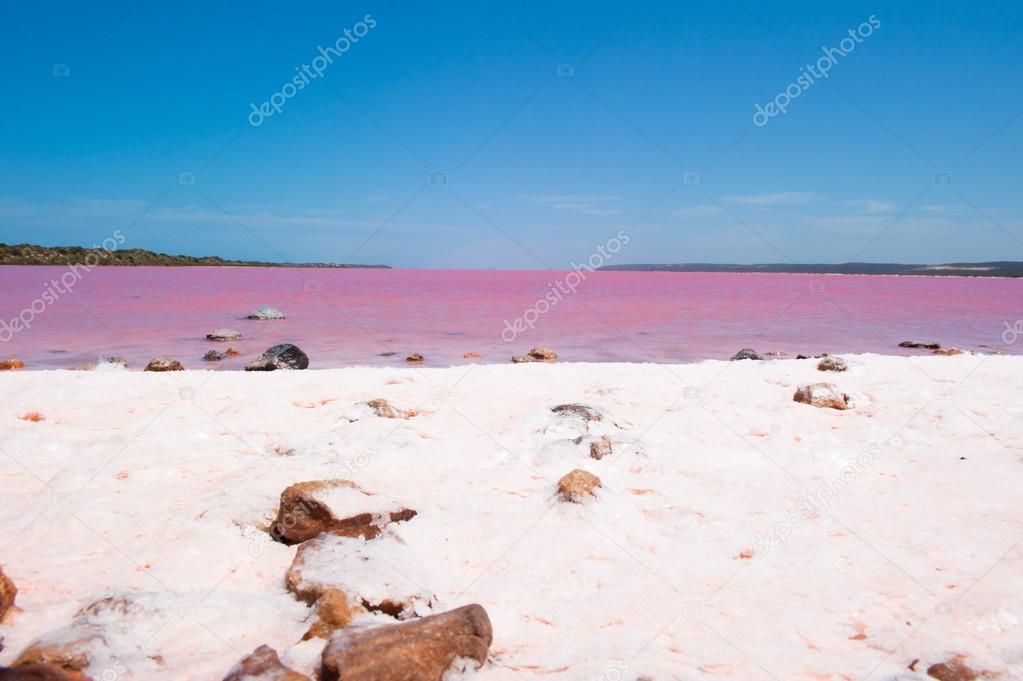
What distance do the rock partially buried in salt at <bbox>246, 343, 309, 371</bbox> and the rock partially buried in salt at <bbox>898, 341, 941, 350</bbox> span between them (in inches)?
531

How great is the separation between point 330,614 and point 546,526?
1594 mm

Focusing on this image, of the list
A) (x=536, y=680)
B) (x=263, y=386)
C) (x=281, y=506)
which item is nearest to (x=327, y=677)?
(x=536, y=680)

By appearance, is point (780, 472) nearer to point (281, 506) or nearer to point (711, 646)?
point (711, 646)

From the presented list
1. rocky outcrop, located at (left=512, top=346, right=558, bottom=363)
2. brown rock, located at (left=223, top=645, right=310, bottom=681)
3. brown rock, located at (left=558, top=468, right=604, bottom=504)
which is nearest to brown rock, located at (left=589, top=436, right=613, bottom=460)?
brown rock, located at (left=558, top=468, right=604, bottom=504)

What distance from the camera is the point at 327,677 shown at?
2395 millimetres

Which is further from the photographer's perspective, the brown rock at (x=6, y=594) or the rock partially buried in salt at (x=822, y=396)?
the rock partially buried in salt at (x=822, y=396)

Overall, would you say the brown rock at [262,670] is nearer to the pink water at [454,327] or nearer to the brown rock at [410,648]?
the brown rock at [410,648]

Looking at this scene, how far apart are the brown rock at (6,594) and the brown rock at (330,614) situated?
55.2 inches

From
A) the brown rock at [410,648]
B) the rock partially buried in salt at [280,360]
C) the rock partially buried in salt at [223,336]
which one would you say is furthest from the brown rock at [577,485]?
the rock partially buried in salt at [223,336]

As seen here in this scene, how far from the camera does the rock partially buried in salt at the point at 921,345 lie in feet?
45.2

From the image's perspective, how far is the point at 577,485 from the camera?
4309 millimetres

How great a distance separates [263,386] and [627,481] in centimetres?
447

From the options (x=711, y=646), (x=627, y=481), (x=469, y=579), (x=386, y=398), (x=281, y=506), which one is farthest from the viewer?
(x=386, y=398)

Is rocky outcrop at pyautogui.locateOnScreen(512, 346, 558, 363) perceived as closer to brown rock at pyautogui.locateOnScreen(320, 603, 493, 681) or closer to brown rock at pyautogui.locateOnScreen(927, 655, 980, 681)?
brown rock at pyautogui.locateOnScreen(320, 603, 493, 681)
